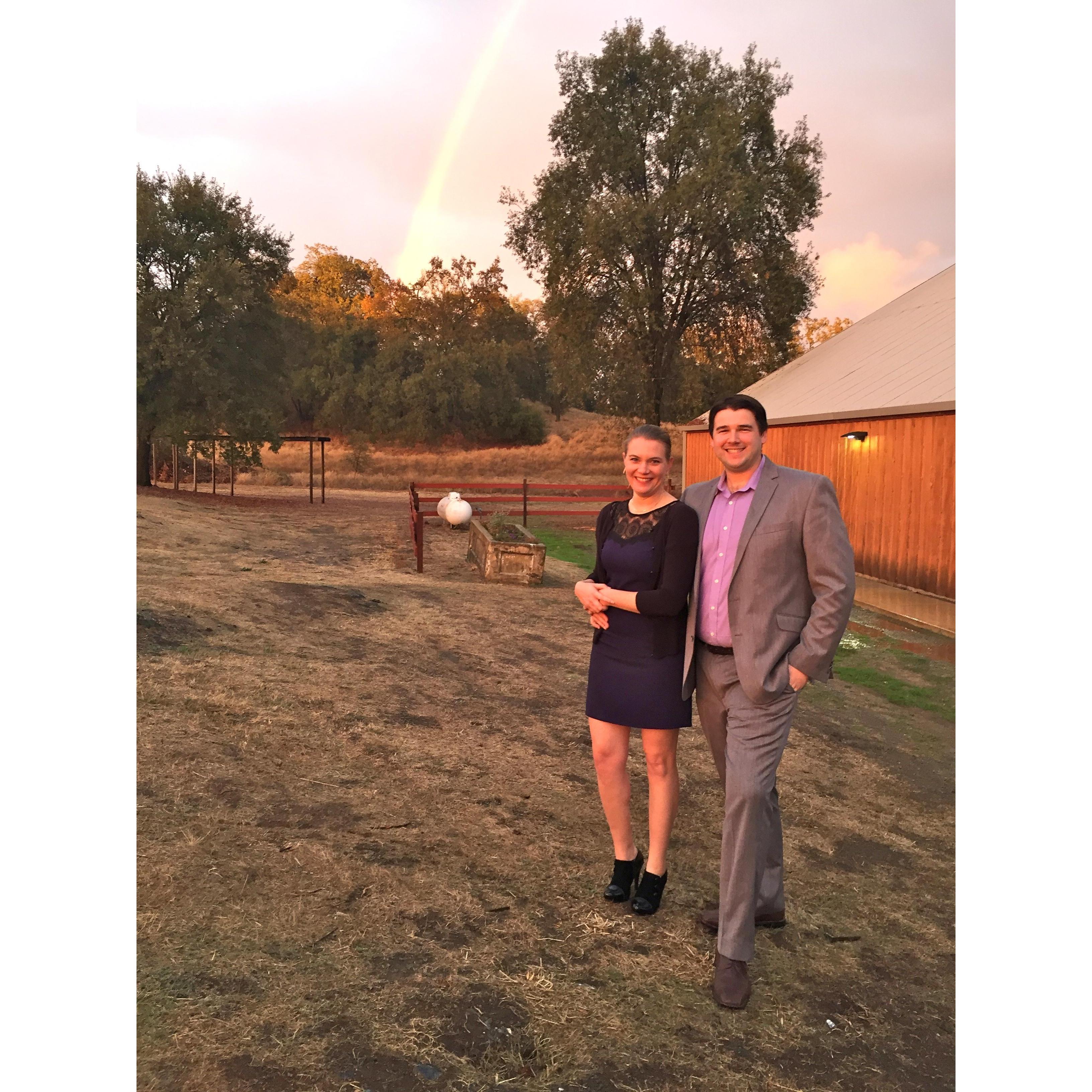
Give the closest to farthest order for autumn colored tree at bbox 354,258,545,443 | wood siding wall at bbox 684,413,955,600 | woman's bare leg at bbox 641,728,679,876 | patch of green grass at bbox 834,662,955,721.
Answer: woman's bare leg at bbox 641,728,679,876 → patch of green grass at bbox 834,662,955,721 → wood siding wall at bbox 684,413,955,600 → autumn colored tree at bbox 354,258,545,443

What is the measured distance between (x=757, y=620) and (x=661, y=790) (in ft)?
3.00

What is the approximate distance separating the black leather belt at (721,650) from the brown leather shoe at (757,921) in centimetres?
112

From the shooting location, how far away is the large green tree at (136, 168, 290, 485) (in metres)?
23.9

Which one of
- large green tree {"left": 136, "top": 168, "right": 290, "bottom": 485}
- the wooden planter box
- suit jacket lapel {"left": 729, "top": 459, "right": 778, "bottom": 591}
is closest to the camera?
suit jacket lapel {"left": 729, "top": 459, "right": 778, "bottom": 591}

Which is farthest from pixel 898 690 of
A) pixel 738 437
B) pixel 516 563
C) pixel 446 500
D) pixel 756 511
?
pixel 446 500

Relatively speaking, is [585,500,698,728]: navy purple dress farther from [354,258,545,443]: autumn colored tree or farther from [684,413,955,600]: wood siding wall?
[354,258,545,443]: autumn colored tree

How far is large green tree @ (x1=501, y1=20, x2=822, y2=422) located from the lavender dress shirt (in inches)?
934

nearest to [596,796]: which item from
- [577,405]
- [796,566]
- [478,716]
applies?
[478,716]

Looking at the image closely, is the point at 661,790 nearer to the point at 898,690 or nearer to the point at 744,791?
the point at 744,791

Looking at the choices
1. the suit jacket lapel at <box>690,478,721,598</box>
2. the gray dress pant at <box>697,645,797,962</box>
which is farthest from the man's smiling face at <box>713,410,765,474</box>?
the gray dress pant at <box>697,645,797,962</box>

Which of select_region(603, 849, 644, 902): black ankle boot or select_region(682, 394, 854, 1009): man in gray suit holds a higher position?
select_region(682, 394, 854, 1009): man in gray suit

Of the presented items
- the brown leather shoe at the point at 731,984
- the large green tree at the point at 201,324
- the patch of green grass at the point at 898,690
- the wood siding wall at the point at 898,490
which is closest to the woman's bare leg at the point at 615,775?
the brown leather shoe at the point at 731,984

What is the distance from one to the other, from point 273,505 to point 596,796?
20956mm

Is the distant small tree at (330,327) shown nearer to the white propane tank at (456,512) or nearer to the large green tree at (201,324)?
the large green tree at (201,324)
